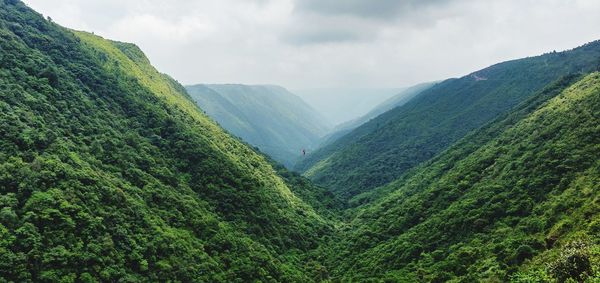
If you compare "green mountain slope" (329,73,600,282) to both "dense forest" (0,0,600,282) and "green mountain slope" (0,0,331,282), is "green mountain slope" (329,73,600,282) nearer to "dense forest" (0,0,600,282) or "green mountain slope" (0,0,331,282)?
"dense forest" (0,0,600,282)

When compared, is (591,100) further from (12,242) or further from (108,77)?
(108,77)

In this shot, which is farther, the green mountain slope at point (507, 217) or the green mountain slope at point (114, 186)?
the green mountain slope at point (114, 186)

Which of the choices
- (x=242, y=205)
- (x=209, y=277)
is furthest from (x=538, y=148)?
(x=209, y=277)

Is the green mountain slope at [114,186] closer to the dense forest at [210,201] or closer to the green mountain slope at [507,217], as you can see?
the dense forest at [210,201]

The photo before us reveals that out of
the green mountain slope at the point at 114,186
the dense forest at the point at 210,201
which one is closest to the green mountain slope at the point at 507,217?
the dense forest at the point at 210,201

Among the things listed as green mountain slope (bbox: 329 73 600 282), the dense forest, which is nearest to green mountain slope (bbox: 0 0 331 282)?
the dense forest

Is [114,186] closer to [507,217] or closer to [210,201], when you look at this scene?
[210,201]

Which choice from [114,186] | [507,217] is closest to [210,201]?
[114,186]
